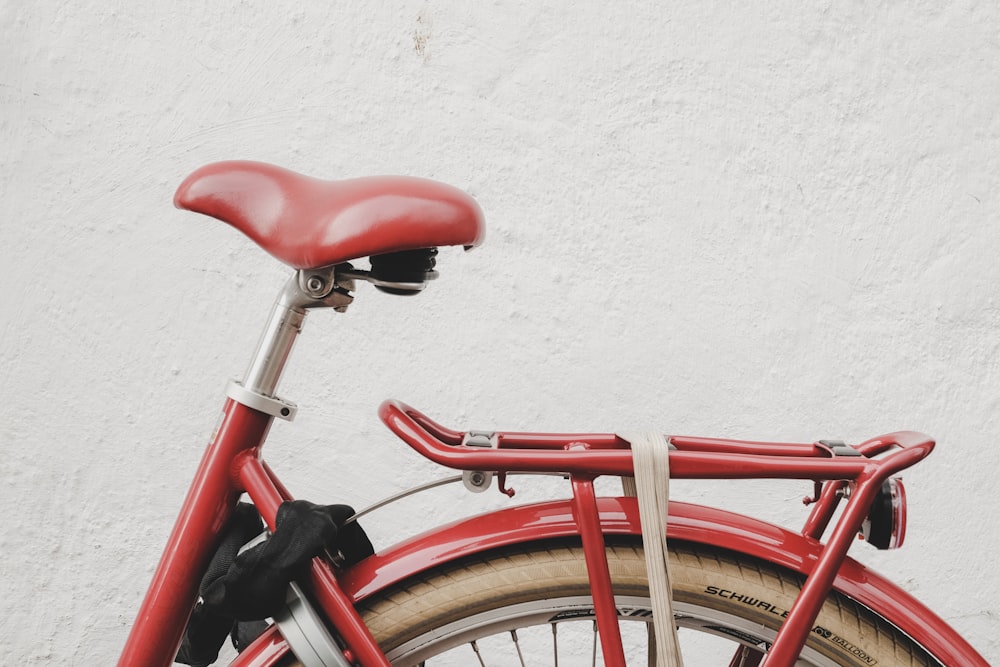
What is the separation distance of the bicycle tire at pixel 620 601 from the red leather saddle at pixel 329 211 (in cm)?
27

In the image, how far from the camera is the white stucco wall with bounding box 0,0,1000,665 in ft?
3.82

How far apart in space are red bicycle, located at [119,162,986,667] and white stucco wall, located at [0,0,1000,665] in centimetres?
55

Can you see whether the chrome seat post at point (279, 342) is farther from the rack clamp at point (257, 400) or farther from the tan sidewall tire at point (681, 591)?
the tan sidewall tire at point (681, 591)

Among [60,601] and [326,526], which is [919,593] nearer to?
[326,526]

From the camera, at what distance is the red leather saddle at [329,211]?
0.57 m

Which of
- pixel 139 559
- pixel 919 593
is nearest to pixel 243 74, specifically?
pixel 139 559

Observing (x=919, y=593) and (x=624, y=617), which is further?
(x=919, y=593)

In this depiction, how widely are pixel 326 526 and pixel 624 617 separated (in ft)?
0.88

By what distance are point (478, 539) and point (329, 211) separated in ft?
0.98

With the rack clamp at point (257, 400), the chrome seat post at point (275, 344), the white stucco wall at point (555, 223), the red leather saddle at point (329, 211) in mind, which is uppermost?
the white stucco wall at point (555, 223)

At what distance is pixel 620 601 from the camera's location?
63 cm

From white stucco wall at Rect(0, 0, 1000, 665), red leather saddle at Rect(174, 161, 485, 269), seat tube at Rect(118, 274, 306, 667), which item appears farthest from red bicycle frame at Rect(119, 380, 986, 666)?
white stucco wall at Rect(0, 0, 1000, 665)

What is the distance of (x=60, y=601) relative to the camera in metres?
1.27

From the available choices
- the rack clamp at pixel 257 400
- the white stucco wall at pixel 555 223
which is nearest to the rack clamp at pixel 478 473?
the rack clamp at pixel 257 400
